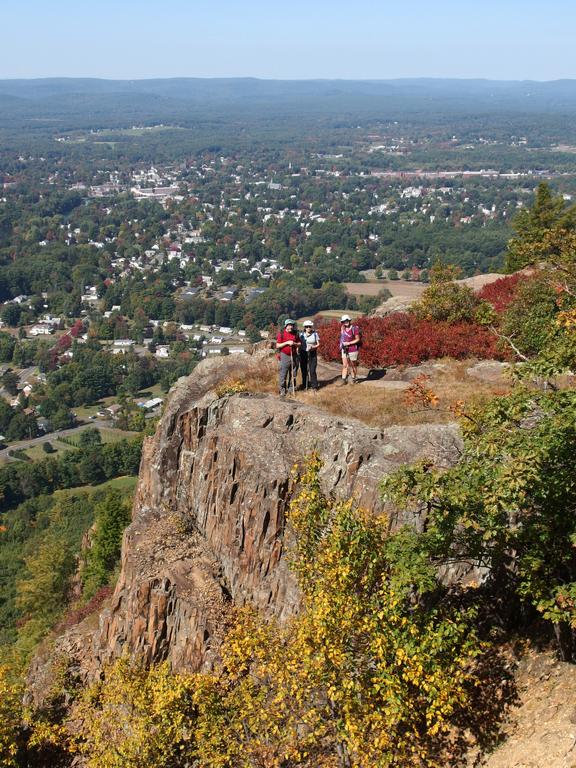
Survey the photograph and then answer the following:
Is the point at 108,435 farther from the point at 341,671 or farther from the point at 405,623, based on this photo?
the point at 405,623

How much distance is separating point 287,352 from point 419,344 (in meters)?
4.65

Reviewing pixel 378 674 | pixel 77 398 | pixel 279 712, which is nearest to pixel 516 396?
pixel 378 674

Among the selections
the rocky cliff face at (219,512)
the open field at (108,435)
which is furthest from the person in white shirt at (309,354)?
the open field at (108,435)

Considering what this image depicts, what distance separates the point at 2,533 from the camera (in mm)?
46688

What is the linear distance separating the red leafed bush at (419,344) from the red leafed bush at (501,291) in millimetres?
2345

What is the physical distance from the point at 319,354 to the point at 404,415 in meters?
5.66

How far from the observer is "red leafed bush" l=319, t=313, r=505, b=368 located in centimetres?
1819

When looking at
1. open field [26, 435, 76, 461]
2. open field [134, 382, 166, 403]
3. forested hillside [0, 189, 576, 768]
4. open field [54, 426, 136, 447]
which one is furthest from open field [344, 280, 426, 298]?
forested hillside [0, 189, 576, 768]

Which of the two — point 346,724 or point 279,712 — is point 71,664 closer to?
point 279,712

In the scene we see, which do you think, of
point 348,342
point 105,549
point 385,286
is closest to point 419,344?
point 348,342

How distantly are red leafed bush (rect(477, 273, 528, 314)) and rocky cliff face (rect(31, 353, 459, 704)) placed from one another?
9796 mm

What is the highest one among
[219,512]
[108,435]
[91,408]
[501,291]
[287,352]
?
[287,352]

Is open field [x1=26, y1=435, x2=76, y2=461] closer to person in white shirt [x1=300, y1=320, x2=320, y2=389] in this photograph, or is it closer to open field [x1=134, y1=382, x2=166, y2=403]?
open field [x1=134, y1=382, x2=166, y2=403]

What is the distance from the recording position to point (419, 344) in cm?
1842
